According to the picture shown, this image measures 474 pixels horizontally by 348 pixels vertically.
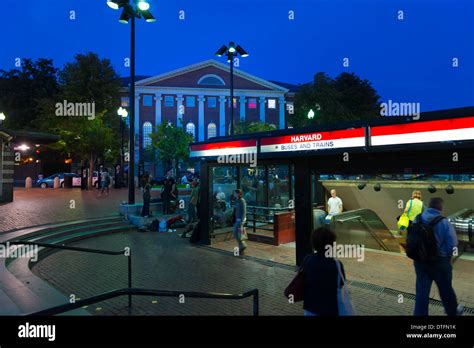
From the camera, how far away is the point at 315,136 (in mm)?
7633

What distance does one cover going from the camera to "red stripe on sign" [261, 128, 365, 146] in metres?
6.97

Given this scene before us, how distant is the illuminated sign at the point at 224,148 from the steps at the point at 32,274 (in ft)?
16.2

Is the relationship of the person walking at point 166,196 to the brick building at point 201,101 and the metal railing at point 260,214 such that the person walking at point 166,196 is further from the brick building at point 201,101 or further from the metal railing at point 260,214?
the brick building at point 201,101

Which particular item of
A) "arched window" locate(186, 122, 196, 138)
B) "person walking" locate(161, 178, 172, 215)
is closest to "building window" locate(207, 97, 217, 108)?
"arched window" locate(186, 122, 196, 138)

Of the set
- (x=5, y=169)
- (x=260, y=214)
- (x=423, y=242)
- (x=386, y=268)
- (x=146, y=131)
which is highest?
(x=146, y=131)

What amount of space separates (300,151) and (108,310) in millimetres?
5104

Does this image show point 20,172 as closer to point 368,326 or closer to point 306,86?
point 306,86

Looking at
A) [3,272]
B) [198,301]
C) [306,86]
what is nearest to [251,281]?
[198,301]

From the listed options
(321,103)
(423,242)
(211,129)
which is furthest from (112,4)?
(211,129)

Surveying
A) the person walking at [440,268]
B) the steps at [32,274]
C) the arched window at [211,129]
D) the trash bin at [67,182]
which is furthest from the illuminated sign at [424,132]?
the arched window at [211,129]

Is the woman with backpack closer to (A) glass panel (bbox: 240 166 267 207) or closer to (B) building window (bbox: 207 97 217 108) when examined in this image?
(A) glass panel (bbox: 240 166 267 207)

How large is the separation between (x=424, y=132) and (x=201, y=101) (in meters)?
48.6

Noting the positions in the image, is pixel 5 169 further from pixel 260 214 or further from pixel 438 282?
pixel 438 282

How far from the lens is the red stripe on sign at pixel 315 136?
697 centimetres
